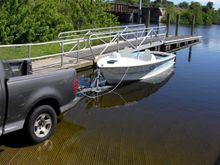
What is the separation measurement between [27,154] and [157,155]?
2.41 m

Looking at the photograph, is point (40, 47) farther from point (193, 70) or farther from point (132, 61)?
point (193, 70)

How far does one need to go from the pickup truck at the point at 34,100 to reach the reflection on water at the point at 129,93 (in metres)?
2.83

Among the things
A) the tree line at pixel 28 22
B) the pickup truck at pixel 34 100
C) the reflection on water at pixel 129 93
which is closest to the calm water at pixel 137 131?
the reflection on water at pixel 129 93

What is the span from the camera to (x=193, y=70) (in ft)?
55.7

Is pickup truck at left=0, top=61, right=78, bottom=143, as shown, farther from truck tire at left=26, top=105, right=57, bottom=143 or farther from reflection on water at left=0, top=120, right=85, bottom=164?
reflection on water at left=0, top=120, right=85, bottom=164

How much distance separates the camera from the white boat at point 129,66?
11641 mm

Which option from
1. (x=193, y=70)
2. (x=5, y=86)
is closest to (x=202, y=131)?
(x=5, y=86)

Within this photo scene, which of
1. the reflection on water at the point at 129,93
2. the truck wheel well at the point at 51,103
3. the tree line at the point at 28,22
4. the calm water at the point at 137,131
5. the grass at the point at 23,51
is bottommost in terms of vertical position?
the calm water at the point at 137,131

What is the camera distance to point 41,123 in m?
6.32

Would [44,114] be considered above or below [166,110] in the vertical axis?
above

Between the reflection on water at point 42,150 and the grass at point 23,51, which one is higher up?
the grass at point 23,51

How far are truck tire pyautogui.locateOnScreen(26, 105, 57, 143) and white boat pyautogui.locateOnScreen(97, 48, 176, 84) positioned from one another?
5.04 m

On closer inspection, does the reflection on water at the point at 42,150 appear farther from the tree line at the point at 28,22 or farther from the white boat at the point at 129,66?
the tree line at the point at 28,22

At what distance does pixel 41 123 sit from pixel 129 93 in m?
5.37
